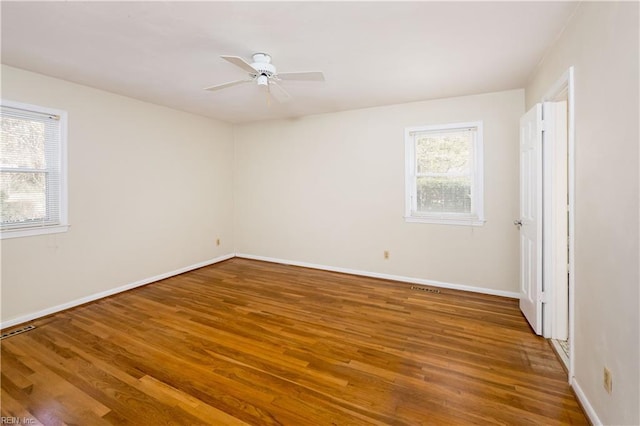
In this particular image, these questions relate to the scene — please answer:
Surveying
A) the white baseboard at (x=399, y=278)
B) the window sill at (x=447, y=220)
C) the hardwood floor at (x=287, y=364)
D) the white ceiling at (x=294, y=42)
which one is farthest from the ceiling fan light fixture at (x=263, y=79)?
the white baseboard at (x=399, y=278)

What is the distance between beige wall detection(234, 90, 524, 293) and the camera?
11.9 feet

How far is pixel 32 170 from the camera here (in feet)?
10.00

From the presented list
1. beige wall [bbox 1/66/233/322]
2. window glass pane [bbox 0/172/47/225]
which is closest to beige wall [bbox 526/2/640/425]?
beige wall [bbox 1/66/233/322]

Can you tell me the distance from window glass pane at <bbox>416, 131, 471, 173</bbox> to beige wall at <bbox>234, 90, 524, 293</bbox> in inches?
8.4

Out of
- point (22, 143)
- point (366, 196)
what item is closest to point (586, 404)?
point (366, 196)

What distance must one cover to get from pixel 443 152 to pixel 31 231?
192 inches

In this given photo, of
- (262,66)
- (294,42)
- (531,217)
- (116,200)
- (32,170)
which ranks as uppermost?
(294,42)

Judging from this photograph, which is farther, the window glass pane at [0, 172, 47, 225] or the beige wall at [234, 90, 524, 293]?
the beige wall at [234, 90, 524, 293]

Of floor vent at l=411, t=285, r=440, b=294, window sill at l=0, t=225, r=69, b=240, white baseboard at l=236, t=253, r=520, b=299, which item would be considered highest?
window sill at l=0, t=225, r=69, b=240

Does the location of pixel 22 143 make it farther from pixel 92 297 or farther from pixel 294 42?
pixel 294 42

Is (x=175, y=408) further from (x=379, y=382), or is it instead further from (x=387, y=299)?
(x=387, y=299)

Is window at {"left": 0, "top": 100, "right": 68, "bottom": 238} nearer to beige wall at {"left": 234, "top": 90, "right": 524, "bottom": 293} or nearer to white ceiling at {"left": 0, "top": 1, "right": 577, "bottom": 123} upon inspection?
white ceiling at {"left": 0, "top": 1, "right": 577, "bottom": 123}

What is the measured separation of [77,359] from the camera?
7.62 feet

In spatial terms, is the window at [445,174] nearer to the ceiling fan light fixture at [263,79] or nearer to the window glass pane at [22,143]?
the ceiling fan light fixture at [263,79]
